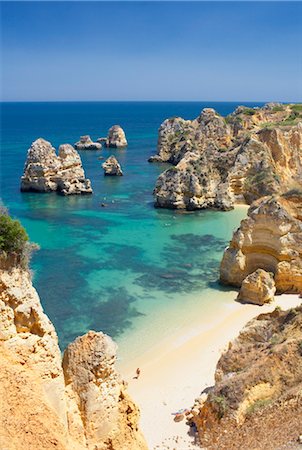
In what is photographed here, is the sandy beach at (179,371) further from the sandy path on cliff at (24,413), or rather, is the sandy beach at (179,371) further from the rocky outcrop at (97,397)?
the sandy path on cliff at (24,413)

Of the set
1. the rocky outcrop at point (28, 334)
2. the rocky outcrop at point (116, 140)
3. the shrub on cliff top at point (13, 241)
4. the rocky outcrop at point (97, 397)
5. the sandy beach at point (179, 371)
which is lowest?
the sandy beach at point (179, 371)

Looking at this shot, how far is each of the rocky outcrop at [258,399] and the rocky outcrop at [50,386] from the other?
3.10 metres

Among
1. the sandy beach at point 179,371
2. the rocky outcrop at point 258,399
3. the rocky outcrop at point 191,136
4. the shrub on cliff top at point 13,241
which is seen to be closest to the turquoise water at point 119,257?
the sandy beach at point 179,371

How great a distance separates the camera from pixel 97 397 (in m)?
10.4

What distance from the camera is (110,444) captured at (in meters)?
10.4

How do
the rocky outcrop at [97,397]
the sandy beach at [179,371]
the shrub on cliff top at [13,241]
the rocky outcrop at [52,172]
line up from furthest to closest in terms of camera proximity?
the rocky outcrop at [52,172] < the sandy beach at [179,371] < the rocky outcrop at [97,397] < the shrub on cliff top at [13,241]

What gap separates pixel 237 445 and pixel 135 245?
24.8 m

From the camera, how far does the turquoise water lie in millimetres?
24281

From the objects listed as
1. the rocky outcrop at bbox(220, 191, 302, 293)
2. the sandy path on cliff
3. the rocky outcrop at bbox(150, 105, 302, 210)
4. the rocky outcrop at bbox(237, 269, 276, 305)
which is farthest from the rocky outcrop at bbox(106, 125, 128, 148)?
the sandy path on cliff

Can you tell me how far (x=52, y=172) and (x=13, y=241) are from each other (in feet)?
156

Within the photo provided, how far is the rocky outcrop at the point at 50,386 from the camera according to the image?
345 inches

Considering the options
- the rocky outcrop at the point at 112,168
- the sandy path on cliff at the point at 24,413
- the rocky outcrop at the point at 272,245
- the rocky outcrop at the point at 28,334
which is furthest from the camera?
the rocky outcrop at the point at 112,168

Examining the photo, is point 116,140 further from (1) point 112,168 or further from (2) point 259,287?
(2) point 259,287

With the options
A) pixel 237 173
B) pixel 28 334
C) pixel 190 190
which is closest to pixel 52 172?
pixel 190 190
